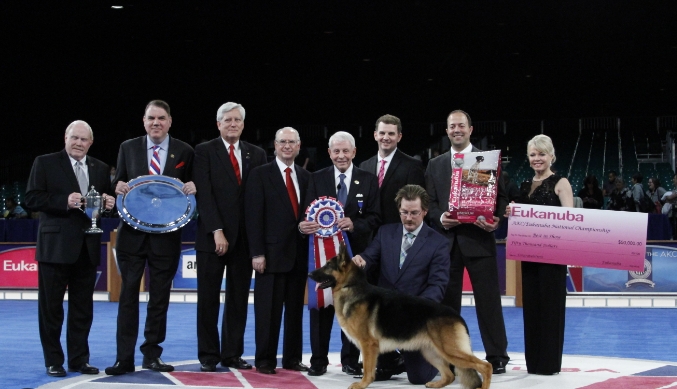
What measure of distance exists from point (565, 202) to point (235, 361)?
281 cm

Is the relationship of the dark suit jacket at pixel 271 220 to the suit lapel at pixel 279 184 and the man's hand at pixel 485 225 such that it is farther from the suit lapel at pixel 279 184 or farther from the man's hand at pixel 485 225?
the man's hand at pixel 485 225

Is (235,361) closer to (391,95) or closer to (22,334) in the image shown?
(22,334)

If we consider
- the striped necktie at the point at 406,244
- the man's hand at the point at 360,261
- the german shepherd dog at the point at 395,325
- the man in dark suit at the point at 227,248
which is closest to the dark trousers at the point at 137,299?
the man in dark suit at the point at 227,248

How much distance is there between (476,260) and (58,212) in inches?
126

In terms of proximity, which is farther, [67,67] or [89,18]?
[67,67]

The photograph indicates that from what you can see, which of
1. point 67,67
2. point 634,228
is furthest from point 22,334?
point 67,67

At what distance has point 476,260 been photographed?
6.29 m

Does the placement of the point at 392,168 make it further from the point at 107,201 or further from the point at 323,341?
the point at 107,201

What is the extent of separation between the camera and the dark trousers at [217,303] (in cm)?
632

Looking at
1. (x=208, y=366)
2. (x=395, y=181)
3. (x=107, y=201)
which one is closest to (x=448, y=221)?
(x=395, y=181)

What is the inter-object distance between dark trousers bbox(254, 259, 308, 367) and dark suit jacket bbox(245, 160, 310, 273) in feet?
0.40

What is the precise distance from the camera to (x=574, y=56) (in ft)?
70.1

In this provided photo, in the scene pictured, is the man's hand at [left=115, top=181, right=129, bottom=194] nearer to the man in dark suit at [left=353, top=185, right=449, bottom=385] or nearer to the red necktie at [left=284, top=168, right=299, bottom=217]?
the red necktie at [left=284, top=168, right=299, bottom=217]

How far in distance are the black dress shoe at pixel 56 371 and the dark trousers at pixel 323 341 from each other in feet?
6.12
